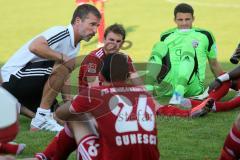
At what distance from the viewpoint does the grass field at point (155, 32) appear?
4.92 meters

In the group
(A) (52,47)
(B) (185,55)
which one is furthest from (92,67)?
(B) (185,55)

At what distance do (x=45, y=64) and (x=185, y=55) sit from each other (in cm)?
175

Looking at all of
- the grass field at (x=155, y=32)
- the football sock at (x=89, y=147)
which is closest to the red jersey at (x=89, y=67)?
the football sock at (x=89, y=147)

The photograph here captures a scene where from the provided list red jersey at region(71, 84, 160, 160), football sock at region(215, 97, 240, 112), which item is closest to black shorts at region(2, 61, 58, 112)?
football sock at region(215, 97, 240, 112)

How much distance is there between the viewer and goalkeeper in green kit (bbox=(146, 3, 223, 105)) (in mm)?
6645

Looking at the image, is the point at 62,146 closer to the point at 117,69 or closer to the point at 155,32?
the point at 117,69

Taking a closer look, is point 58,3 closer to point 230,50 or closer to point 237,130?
point 230,50

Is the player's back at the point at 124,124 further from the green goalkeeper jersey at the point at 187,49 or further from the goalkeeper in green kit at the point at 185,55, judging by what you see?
the green goalkeeper jersey at the point at 187,49

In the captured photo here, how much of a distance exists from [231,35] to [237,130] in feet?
24.3

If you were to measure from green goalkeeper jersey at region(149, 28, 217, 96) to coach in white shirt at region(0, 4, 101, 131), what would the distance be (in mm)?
1384

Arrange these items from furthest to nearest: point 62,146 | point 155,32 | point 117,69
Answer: point 155,32 < point 62,146 < point 117,69

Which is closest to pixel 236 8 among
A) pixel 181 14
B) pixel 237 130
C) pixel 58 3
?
pixel 58 3

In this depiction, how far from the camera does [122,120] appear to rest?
11.7ft

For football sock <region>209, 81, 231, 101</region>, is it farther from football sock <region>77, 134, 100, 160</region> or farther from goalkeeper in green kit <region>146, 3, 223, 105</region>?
football sock <region>77, 134, 100, 160</region>
